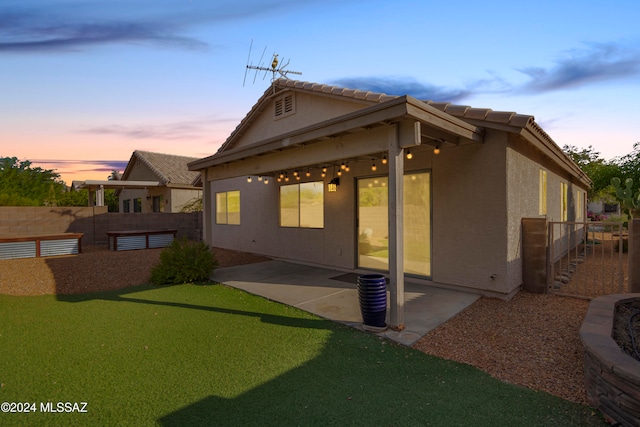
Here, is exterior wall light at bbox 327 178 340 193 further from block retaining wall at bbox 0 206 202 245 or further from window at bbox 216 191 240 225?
block retaining wall at bbox 0 206 202 245

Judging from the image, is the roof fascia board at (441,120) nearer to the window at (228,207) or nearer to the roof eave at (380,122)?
the roof eave at (380,122)

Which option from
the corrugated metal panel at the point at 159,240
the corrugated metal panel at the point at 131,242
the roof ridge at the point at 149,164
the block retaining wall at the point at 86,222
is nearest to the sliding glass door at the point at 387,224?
the corrugated metal panel at the point at 159,240

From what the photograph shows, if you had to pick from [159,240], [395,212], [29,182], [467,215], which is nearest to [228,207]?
[159,240]

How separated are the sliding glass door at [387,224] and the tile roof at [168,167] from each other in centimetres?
1266

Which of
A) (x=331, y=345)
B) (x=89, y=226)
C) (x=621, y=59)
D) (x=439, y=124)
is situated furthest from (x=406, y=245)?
(x=89, y=226)

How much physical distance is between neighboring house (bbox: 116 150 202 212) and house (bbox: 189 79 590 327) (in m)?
9.02

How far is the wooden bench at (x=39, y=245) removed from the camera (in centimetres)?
1161

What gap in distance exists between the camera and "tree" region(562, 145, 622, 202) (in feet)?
63.5

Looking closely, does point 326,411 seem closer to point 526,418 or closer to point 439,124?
point 526,418

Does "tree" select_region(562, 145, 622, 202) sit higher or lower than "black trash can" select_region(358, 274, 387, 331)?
higher

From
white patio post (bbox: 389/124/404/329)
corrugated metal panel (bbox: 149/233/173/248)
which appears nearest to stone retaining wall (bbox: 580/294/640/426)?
white patio post (bbox: 389/124/404/329)

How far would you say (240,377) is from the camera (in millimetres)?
3619

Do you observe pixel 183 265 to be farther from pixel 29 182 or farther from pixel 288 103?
pixel 29 182

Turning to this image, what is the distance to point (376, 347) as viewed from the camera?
14.5 ft
